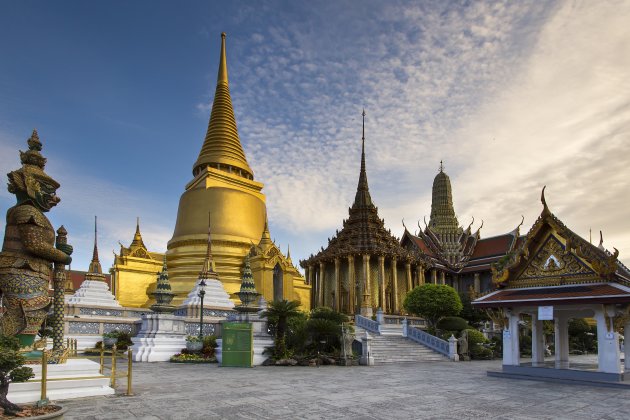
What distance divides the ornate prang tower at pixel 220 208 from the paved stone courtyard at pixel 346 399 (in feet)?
57.0

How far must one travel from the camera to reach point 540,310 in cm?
1270

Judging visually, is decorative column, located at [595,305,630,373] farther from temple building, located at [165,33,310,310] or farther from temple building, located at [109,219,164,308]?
temple building, located at [109,219,164,308]

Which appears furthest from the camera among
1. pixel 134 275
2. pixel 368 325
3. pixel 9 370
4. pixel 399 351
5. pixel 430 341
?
pixel 134 275

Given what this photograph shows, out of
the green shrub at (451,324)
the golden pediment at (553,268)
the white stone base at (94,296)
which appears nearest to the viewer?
the golden pediment at (553,268)

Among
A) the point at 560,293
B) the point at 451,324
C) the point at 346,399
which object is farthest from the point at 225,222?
the point at 346,399

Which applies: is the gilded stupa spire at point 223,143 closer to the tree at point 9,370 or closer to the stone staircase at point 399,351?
the stone staircase at point 399,351

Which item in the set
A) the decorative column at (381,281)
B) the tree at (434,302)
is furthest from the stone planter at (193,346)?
the decorative column at (381,281)

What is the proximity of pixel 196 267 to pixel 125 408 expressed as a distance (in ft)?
74.9

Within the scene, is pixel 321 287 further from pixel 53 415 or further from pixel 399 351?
pixel 53 415

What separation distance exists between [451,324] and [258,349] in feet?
44.0

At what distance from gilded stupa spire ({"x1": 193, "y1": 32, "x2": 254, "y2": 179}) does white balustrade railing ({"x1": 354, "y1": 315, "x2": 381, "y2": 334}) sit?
608 inches

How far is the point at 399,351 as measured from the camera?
69.2ft

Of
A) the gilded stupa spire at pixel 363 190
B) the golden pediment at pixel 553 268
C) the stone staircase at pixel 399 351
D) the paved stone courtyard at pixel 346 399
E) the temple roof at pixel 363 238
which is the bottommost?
Answer: the stone staircase at pixel 399 351

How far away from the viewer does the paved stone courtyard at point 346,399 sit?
25.6 feet
